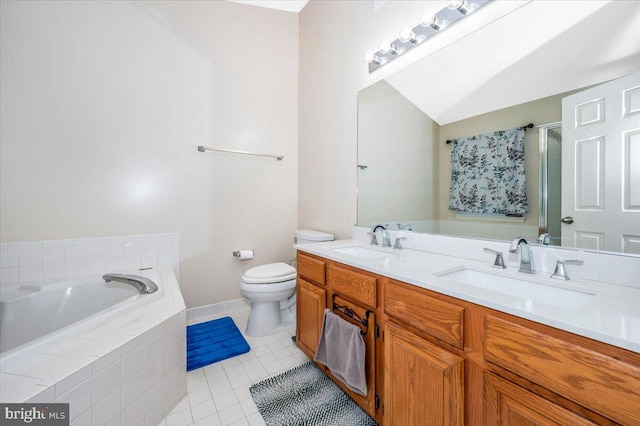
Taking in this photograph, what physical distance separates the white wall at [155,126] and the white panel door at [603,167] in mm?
2223

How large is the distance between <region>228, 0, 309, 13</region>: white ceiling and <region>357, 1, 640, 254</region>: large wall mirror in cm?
158

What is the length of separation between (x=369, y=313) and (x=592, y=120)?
3.76 feet

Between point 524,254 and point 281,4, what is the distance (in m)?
2.99

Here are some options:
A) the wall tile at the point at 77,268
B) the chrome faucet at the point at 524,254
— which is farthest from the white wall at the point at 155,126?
the chrome faucet at the point at 524,254

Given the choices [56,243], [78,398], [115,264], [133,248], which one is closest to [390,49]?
[78,398]

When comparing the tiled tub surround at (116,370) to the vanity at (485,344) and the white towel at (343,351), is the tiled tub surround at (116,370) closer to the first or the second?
the white towel at (343,351)

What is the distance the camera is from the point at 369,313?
1222mm

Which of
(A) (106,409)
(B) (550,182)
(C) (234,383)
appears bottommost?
(C) (234,383)

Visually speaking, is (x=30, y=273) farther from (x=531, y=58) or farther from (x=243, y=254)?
(x=531, y=58)

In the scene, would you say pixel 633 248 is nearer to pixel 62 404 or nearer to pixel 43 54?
pixel 62 404

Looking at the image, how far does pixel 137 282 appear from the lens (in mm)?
1723

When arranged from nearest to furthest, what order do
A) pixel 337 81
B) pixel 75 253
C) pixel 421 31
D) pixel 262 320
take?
pixel 421 31 < pixel 75 253 < pixel 262 320 < pixel 337 81

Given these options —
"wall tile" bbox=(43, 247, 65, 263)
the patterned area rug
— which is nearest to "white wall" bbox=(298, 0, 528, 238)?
the patterned area rug

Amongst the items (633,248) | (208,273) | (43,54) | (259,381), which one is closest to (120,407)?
(259,381)
